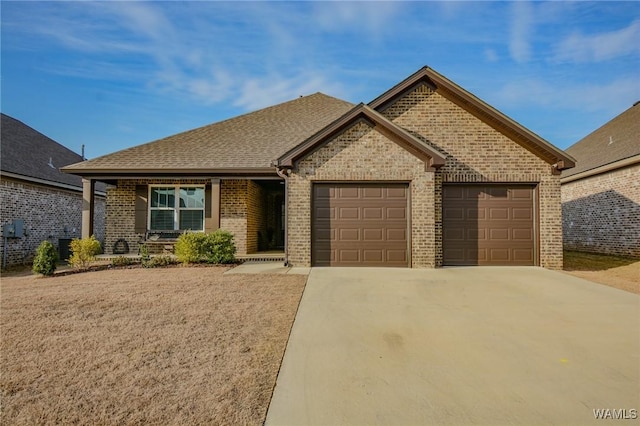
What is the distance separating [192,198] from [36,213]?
668cm

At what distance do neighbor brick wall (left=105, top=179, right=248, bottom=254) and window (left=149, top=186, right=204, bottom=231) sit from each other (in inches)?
12.2

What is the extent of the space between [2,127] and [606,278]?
23295 mm

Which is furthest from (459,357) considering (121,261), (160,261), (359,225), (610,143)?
(610,143)

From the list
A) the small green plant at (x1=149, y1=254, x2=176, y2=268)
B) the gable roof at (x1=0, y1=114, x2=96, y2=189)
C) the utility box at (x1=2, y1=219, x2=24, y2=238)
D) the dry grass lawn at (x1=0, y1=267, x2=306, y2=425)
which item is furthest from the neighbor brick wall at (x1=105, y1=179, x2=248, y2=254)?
the dry grass lawn at (x1=0, y1=267, x2=306, y2=425)

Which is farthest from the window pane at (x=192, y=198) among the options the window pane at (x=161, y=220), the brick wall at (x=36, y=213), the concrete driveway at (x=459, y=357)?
the concrete driveway at (x=459, y=357)

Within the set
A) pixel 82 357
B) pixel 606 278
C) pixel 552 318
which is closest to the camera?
pixel 82 357

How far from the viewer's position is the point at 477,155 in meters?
10.2

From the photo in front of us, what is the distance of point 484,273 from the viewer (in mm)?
8852

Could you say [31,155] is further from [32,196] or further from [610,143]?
[610,143]

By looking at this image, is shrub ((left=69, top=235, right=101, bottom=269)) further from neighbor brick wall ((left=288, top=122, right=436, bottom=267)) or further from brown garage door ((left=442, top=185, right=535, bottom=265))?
brown garage door ((left=442, top=185, right=535, bottom=265))

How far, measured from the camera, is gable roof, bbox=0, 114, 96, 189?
43.2 ft

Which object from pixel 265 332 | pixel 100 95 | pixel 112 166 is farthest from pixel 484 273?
pixel 100 95

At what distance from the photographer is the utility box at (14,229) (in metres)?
12.5

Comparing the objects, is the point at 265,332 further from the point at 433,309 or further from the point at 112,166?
the point at 112,166
